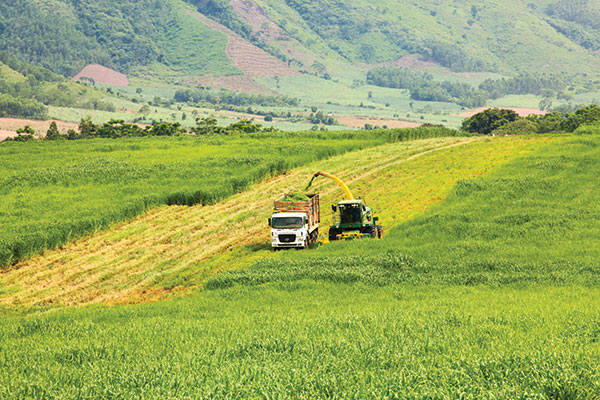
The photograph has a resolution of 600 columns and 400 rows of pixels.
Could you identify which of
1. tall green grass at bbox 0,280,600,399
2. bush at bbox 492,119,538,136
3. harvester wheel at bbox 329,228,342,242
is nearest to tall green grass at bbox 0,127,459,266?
harvester wheel at bbox 329,228,342,242

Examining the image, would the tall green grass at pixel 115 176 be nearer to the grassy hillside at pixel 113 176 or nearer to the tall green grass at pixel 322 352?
the grassy hillside at pixel 113 176

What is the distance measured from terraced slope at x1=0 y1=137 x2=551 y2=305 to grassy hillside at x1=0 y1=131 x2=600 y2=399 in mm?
4516

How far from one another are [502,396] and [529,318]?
7376mm

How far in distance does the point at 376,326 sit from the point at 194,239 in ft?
98.7

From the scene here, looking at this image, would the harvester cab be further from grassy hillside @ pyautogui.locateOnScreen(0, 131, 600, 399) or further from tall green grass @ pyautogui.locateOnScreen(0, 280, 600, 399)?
tall green grass @ pyautogui.locateOnScreen(0, 280, 600, 399)

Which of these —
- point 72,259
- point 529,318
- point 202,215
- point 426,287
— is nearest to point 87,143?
point 202,215

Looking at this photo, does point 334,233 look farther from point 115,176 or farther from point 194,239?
point 115,176

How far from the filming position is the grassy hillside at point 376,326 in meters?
12.1

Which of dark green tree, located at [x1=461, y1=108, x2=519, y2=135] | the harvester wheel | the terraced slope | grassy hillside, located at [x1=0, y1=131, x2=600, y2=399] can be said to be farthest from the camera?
dark green tree, located at [x1=461, y1=108, x2=519, y2=135]

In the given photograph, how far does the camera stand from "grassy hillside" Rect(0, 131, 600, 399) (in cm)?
1205

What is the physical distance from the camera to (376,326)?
1720 cm

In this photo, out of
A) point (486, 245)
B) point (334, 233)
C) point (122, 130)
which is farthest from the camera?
point (122, 130)

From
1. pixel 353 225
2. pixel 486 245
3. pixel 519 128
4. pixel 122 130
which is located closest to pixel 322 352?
pixel 486 245

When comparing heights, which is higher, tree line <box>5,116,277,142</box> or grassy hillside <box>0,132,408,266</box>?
tree line <box>5,116,277,142</box>
